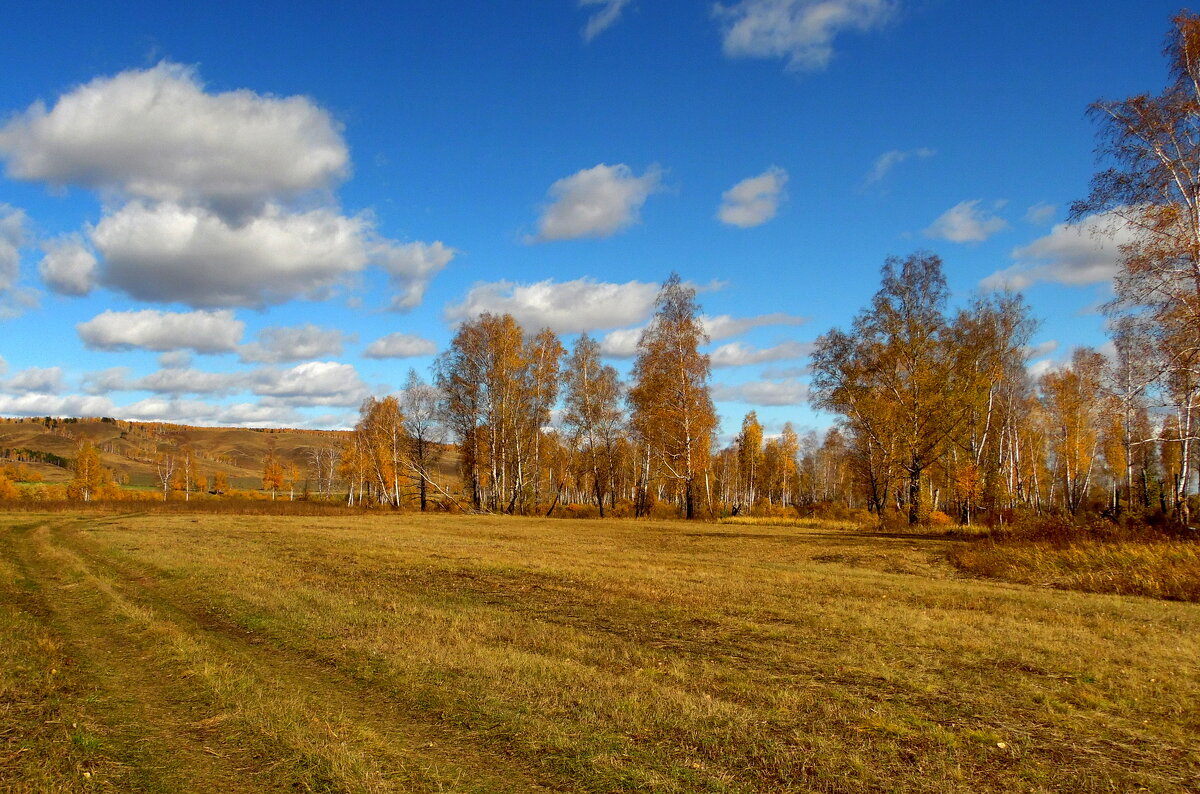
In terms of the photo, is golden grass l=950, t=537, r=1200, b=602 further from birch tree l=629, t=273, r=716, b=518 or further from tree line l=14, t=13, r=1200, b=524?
birch tree l=629, t=273, r=716, b=518

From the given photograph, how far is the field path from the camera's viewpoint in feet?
17.4

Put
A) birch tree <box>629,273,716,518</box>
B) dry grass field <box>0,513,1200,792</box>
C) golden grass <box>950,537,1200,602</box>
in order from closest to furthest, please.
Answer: dry grass field <box>0,513,1200,792</box> → golden grass <box>950,537,1200,602</box> → birch tree <box>629,273,716,518</box>

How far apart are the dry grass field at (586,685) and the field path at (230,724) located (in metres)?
0.03

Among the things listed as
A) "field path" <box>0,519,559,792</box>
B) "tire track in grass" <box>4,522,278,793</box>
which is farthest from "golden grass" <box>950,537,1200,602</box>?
"tire track in grass" <box>4,522,278,793</box>

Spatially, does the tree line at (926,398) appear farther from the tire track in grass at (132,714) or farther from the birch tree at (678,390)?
the tire track in grass at (132,714)

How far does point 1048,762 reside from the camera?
5.53 m

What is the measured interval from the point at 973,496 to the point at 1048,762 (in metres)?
38.2

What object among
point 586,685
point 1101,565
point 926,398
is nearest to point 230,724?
point 586,685

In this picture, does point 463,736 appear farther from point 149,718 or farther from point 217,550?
point 217,550

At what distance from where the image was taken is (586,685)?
7457mm

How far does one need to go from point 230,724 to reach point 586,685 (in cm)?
372

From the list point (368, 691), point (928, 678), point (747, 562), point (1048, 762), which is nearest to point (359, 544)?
point (747, 562)

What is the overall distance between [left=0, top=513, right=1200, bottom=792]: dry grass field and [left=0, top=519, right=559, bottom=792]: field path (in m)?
0.03


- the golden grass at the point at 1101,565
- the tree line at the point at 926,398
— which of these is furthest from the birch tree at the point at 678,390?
the golden grass at the point at 1101,565
